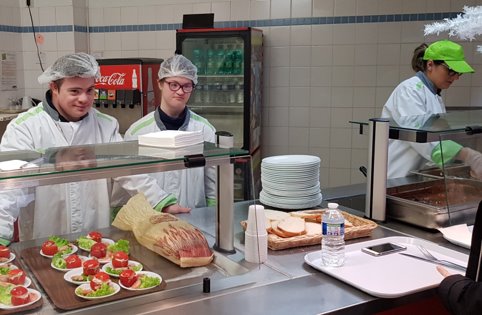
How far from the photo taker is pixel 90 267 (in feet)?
5.19

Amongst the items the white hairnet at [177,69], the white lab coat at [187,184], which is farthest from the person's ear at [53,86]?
the white hairnet at [177,69]

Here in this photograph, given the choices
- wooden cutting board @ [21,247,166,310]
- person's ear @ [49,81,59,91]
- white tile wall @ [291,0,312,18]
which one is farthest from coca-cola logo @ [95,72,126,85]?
wooden cutting board @ [21,247,166,310]

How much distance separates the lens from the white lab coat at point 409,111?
279 centimetres

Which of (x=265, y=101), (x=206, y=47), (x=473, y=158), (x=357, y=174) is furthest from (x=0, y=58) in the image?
(x=473, y=158)

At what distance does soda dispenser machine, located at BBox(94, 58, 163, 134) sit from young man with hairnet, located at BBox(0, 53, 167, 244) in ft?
Result: 6.51

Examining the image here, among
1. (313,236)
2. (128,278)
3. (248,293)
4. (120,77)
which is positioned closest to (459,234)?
(313,236)

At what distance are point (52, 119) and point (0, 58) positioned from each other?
325 cm

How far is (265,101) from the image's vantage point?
5.15 meters

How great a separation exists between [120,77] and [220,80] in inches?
37.4

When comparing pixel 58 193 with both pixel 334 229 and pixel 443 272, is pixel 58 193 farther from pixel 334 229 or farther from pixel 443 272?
pixel 443 272

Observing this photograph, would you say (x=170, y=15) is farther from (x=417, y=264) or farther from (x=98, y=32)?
(x=417, y=264)

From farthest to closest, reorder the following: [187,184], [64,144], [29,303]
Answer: [187,184] < [64,144] < [29,303]

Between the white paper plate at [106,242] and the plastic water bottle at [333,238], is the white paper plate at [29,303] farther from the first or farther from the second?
the plastic water bottle at [333,238]

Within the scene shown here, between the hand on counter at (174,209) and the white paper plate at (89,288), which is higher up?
the hand on counter at (174,209)
